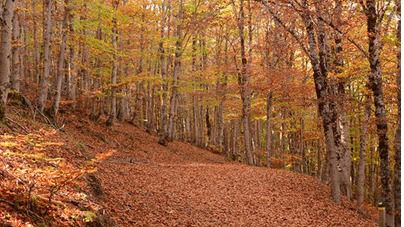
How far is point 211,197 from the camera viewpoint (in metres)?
12.0

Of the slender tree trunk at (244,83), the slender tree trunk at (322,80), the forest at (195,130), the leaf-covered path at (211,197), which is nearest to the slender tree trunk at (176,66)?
the forest at (195,130)

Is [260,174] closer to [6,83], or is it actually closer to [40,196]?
[6,83]

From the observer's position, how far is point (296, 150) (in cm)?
2997

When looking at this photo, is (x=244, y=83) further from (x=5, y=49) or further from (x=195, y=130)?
(x=5, y=49)

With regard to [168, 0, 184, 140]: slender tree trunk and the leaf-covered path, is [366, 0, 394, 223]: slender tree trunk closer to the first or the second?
A: the leaf-covered path

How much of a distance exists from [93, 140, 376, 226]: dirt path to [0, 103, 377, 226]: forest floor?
1.3 inches

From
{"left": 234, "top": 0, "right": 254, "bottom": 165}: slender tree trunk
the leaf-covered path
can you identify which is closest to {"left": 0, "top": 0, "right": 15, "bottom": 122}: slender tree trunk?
the leaf-covered path

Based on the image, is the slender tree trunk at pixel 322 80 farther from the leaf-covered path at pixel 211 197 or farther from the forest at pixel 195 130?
the leaf-covered path at pixel 211 197

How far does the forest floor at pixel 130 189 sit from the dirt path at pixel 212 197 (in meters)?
0.03

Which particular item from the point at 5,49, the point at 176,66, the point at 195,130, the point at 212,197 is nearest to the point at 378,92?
the point at 212,197

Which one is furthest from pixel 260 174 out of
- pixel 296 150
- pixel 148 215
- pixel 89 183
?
pixel 296 150

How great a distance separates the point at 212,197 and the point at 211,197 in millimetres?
35

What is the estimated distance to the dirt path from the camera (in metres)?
9.30

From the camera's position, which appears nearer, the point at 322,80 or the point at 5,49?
the point at 5,49
